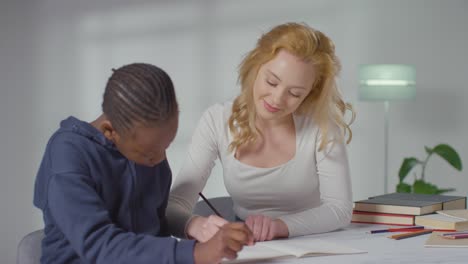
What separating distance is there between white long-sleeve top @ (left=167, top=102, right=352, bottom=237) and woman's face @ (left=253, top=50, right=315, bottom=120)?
18 centimetres

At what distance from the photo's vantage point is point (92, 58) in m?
4.58

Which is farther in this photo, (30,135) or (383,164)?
(383,164)

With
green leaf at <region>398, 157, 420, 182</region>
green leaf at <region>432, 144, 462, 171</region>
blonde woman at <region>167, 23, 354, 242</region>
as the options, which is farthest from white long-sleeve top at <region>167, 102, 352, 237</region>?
green leaf at <region>432, 144, 462, 171</region>

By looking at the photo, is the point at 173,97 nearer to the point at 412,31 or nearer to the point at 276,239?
the point at 276,239

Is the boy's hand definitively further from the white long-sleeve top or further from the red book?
the red book

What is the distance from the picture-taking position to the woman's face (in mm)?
1872

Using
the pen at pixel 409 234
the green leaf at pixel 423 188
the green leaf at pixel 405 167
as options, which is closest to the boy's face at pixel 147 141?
the pen at pixel 409 234

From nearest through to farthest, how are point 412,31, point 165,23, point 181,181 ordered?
point 181,181
point 165,23
point 412,31

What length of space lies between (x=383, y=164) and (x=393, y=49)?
0.87 m

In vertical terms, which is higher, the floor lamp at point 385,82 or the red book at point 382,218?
the floor lamp at point 385,82

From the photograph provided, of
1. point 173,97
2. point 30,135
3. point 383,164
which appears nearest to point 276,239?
point 173,97

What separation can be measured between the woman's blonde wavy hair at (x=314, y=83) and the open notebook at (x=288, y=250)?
0.45 meters

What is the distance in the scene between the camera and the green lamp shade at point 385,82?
14.8 ft

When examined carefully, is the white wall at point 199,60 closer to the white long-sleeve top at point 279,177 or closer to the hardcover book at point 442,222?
the white long-sleeve top at point 279,177
